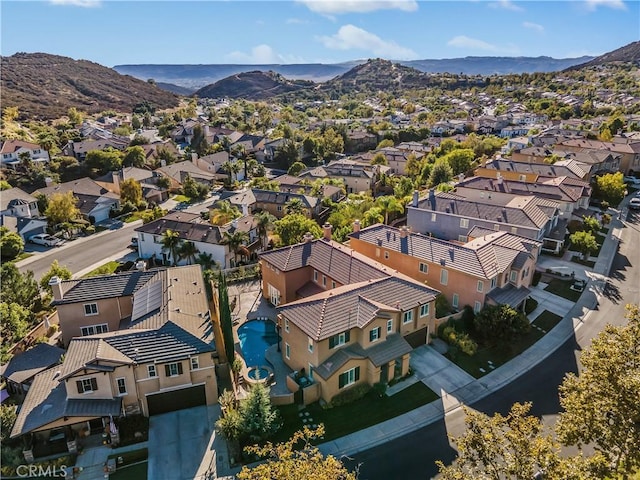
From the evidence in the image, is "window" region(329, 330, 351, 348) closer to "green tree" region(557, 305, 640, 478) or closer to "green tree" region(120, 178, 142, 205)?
"green tree" region(557, 305, 640, 478)

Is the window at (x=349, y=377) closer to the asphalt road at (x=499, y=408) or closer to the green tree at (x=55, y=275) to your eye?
the asphalt road at (x=499, y=408)

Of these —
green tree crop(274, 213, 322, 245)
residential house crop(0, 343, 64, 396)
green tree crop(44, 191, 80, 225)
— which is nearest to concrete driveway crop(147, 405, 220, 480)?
residential house crop(0, 343, 64, 396)

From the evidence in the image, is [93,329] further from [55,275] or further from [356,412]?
[356,412]

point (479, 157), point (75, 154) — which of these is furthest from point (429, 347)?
point (75, 154)

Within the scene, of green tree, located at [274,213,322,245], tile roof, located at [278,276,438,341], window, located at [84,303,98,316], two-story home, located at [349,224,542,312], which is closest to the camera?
tile roof, located at [278,276,438,341]

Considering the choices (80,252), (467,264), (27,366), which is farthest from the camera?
(80,252)

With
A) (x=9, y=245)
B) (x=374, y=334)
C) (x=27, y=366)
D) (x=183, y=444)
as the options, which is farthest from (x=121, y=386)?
(x=9, y=245)
